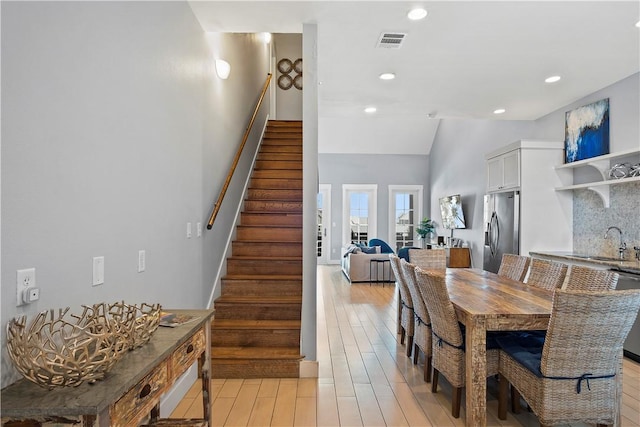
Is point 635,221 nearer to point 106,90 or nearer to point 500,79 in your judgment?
point 500,79

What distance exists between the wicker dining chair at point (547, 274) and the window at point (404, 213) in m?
7.51

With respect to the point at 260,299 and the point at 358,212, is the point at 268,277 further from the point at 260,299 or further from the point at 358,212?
the point at 358,212

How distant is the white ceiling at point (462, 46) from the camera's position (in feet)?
9.68

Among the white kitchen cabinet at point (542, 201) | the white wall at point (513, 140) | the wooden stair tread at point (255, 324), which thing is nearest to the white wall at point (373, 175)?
the white wall at point (513, 140)

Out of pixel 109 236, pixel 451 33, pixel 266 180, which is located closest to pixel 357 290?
pixel 266 180

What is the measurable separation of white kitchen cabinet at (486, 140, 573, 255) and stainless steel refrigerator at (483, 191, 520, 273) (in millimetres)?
110

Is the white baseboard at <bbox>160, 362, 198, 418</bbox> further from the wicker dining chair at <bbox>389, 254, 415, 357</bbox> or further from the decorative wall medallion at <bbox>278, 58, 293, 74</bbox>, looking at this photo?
the decorative wall medallion at <bbox>278, 58, 293, 74</bbox>

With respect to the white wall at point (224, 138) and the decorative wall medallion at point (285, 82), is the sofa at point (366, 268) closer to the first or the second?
the white wall at point (224, 138)

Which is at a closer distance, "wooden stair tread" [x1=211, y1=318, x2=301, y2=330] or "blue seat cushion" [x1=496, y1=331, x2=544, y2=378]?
"blue seat cushion" [x1=496, y1=331, x2=544, y2=378]

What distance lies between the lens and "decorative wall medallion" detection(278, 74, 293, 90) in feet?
27.9

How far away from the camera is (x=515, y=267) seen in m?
3.92

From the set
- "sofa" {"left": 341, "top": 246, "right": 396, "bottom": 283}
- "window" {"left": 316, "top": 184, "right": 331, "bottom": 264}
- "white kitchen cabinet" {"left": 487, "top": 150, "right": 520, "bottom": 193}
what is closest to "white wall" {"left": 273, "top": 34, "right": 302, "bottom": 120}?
"window" {"left": 316, "top": 184, "right": 331, "bottom": 264}

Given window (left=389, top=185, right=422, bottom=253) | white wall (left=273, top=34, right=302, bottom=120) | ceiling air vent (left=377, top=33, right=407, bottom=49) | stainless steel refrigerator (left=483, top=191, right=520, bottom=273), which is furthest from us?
window (left=389, top=185, right=422, bottom=253)

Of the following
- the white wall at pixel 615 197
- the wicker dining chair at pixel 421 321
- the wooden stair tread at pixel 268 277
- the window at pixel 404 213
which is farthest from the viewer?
the window at pixel 404 213
